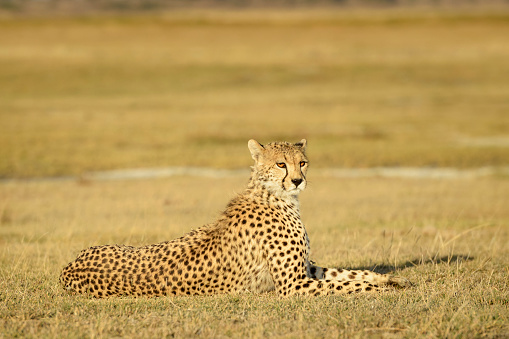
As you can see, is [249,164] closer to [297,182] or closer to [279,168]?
[279,168]

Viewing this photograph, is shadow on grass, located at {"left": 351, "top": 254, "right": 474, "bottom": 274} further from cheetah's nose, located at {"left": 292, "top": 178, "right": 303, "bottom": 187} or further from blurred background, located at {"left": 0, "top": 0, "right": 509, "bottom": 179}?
blurred background, located at {"left": 0, "top": 0, "right": 509, "bottom": 179}

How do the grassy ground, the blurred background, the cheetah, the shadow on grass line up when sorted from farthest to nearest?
1. the blurred background
2. the shadow on grass
3. the cheetah
4. the grassy ground

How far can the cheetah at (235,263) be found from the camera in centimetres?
662

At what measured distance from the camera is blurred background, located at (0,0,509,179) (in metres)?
23.4

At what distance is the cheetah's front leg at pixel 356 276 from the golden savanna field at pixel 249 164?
0.16 metres

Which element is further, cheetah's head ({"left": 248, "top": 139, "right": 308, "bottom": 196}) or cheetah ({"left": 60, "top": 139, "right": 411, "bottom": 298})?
cheetah's head ({"left": 248, "top": 139, "right": 308, "bottom": 196})

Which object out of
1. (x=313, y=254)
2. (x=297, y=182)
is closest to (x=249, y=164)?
(x=313, y=254)

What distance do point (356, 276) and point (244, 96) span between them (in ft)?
124

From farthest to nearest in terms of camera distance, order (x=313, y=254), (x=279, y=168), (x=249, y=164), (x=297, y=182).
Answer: (x=249, y=164), (x=313, y=254), (x=279, y=168), (x=297, y=182)

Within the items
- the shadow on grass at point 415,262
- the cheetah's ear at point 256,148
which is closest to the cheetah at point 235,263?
the cheetah's ear at point 256,148

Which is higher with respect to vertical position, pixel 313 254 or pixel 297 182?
pixel 297 182

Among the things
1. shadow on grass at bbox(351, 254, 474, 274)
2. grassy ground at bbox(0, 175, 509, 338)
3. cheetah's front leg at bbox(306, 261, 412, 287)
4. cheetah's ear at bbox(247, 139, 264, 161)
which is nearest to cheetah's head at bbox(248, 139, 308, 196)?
cheetah's ear at bbox(247, 139, 264, 161)

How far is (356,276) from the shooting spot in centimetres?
689

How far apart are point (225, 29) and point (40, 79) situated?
48.2 meters
